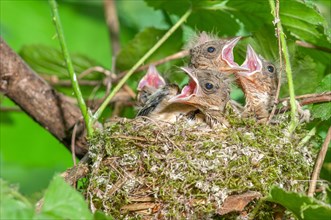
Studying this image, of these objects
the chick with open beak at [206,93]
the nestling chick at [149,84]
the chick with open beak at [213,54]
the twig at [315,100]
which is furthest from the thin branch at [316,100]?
the nestling chick at [149,84]

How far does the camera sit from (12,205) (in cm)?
175

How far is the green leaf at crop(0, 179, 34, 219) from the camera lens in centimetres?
172

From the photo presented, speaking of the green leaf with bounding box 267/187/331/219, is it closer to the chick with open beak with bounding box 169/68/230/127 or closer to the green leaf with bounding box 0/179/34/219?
the green leaf with bounding box 0/179/34/219

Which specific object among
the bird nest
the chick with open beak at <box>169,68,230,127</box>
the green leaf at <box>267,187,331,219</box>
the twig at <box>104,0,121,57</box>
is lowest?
the green leaf at <box>267,187,331,219</box>

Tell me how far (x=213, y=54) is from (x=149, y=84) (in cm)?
30

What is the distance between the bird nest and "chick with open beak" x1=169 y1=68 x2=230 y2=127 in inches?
12.2

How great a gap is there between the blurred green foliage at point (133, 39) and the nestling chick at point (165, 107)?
0.22 meters

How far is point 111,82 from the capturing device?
3.47 m

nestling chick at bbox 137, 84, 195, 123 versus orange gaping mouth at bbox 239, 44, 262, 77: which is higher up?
orange gaping mouth at bbox 239, 44, 262, 77

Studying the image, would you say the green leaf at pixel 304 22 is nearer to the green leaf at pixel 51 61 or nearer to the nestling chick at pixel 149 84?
the nestling chick at pixel 149 84

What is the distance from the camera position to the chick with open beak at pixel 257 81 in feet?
10.00

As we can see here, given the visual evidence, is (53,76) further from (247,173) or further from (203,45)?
(247,173)

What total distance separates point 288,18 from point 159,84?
2.42ft

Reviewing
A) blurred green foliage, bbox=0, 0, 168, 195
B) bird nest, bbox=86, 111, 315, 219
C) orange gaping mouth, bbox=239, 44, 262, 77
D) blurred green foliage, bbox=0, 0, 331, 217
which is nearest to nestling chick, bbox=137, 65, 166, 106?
blurred green foliage, bbox=0, 0, 331, 217
